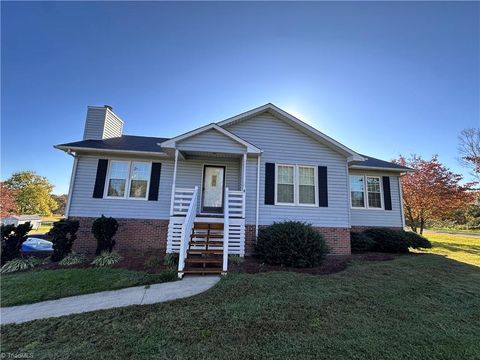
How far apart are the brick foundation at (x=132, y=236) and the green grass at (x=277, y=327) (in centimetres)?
497

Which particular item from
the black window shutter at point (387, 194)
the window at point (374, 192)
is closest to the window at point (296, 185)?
the window at point (374, 192)

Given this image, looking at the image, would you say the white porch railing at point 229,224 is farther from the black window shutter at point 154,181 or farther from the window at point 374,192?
the window at point 374,192

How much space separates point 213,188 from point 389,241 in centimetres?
818

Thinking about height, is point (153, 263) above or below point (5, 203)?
below

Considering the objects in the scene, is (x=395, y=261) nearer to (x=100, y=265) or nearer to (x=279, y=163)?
(x=279, y=163)

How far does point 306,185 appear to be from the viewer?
356 inches

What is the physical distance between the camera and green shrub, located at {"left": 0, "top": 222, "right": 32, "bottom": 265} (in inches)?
275

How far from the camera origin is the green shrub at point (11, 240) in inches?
275

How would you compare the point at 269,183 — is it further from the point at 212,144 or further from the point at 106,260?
the point at 106,260

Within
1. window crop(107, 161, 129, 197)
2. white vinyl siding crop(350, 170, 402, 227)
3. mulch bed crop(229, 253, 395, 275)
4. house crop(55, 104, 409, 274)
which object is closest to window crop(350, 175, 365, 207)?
white vinyl siding crop(350, 170, 402, 227)

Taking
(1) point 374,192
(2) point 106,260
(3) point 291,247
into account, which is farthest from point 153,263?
(1) point 374,192

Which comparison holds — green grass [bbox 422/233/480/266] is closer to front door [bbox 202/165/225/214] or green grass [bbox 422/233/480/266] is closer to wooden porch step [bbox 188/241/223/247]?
wooden porch step [bbox 188/241/223/247]

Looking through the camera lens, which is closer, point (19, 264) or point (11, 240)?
point (19, 264)

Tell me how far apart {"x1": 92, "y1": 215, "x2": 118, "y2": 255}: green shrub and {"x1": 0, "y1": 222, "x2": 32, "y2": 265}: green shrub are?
85.9 inches
